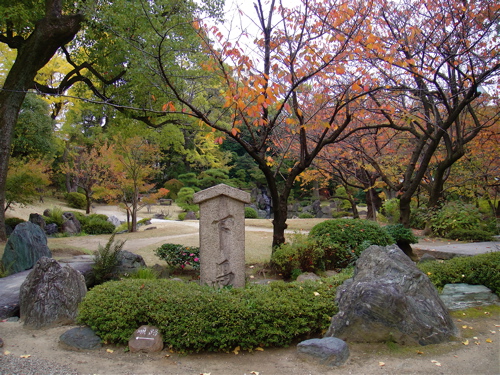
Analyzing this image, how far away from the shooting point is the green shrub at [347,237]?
7.63 metres

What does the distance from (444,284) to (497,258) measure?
2.77ft

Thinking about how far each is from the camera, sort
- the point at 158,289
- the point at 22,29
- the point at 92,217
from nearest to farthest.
→ 1. the point at 158,289
2. the point at 22,29
3. the point at 92,217

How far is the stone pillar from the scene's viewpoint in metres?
5.78

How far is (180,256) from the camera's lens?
7695 mm

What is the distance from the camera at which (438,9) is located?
833 cm

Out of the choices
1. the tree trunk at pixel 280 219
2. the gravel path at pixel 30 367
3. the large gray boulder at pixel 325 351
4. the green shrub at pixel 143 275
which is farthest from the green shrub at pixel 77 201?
the large gray boulder at pixel 325 351

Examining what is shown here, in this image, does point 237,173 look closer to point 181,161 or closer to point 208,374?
point 181,161

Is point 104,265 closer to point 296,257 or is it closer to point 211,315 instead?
point 211,315

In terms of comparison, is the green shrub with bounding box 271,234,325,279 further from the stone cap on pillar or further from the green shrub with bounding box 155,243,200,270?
the stone cap on pillar

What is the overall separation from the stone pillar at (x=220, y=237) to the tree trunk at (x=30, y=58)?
735 cm

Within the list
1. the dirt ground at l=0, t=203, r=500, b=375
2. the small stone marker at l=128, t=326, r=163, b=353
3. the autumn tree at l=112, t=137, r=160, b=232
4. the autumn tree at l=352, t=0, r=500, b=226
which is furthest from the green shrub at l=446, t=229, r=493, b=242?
the autumn tree at l=112, t=137, r=160, b=232

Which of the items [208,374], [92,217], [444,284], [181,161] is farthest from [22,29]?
[181,161]

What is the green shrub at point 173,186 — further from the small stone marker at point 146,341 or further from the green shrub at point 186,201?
the small stone marker at point 146,341

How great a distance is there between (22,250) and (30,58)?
5874mm
